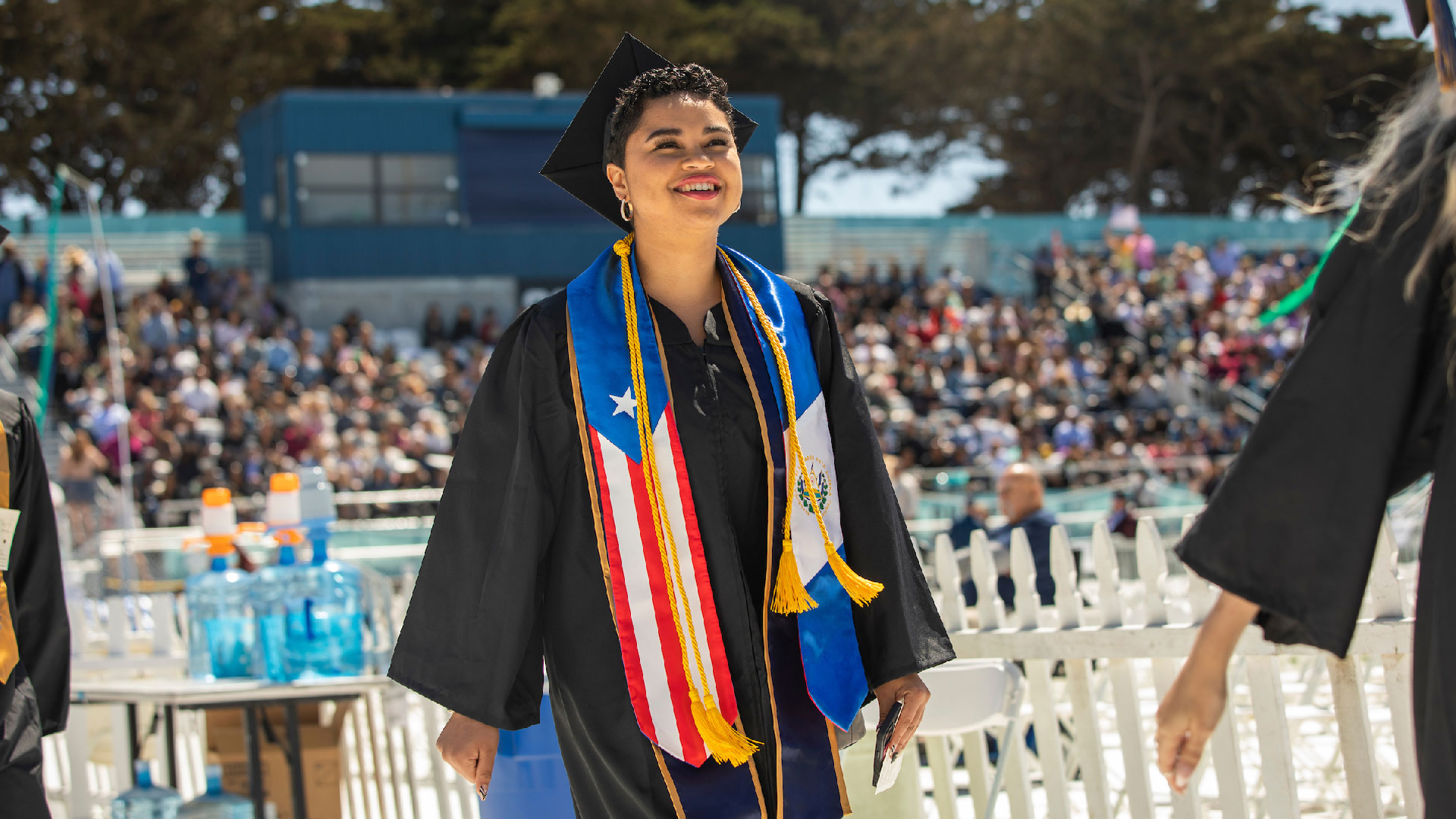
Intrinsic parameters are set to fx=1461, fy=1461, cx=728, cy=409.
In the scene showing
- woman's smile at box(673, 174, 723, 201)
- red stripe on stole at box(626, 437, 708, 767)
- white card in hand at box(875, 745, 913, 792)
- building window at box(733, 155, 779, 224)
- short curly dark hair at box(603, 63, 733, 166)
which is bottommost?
white card in hand at box(875, 745, 913, 792)

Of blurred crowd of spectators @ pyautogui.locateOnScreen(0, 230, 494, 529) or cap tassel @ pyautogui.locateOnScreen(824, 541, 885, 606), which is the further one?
blurred crowd of spectators @ pyautogui.locateOnScreen(0, 230, 494, 529)

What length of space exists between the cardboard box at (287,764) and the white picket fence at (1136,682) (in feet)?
6.35

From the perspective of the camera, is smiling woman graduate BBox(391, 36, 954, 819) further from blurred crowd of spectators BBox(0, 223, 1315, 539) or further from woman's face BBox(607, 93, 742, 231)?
blurred crowd of spectators BBox(0, 223, 1315, 539)

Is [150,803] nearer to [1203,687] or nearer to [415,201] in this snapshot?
[1203,687]

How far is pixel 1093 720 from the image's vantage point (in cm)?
437

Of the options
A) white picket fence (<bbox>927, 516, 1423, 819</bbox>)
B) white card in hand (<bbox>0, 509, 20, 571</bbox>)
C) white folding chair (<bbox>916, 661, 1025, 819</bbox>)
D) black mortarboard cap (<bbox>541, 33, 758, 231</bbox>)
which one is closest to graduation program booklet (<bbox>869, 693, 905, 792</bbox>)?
black mortarboard cap (<bbox>541, 33, 758, 231</bbox>)

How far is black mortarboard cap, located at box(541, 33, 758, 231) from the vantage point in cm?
288

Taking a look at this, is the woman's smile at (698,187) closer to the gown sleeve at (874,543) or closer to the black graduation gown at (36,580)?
the gown sleeve at (874,543)

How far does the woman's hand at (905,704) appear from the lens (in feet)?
8.77

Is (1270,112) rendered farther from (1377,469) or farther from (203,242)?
(1377,469)

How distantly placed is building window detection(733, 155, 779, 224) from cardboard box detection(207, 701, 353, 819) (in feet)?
66.3

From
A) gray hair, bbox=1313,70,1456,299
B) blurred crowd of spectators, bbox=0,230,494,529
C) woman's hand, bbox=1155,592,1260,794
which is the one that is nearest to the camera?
gray hair, bbox=1313,70,1456,299

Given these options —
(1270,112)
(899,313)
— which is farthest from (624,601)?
(1270,112)

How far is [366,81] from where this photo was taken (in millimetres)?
36688
